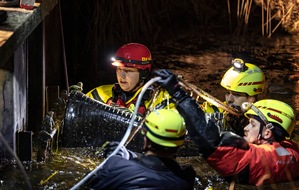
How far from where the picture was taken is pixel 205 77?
1257cm

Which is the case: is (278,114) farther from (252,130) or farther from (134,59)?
(134,59)

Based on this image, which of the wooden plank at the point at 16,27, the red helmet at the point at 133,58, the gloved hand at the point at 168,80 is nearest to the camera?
the gloved hand at the point at 168,80

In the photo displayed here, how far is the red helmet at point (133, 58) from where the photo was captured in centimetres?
845

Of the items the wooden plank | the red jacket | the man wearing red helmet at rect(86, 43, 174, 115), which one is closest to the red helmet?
the man wearing red helmet at rect(86, 43, 174, 115)

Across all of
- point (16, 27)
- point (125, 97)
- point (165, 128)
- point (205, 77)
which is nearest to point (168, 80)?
point (165, 128)

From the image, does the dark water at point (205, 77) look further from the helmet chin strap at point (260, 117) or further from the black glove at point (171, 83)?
the black glove at point (171, 83)

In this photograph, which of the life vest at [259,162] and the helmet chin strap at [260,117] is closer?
the life vest at [259,162]

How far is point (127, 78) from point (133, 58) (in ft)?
0.83

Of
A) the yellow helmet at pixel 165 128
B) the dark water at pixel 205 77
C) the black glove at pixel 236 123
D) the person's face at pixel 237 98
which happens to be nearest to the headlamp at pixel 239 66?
the person's face at pixel 237 98

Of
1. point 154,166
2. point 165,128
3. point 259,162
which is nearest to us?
point 154,166

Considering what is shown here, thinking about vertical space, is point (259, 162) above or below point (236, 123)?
below

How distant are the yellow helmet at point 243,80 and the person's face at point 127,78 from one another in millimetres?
1057

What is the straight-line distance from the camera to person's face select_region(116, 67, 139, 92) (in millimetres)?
8398

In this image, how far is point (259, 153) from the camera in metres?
6.88
